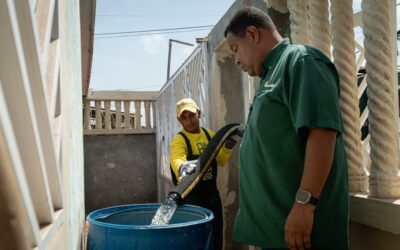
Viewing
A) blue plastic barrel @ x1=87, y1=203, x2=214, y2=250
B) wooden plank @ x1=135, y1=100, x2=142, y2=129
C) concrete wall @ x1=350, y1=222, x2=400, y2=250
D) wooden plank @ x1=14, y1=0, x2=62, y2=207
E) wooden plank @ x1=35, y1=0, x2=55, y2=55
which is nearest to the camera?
wooden plank @ x1=14, y1=0, x2=62, y2=207

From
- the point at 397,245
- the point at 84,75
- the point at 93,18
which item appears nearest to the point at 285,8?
the point at 397,245

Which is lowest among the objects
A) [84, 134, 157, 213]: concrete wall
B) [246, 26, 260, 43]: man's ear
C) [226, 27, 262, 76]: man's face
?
[84, 134, 157, 213]: concrete wall

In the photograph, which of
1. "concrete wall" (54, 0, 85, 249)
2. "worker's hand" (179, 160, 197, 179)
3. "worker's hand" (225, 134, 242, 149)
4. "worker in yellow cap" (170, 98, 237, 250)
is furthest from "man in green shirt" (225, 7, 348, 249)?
"worker in yellow cap" (170, 98, 237, 250)

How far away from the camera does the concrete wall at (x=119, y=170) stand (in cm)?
770

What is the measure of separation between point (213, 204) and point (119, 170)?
16.4 feet

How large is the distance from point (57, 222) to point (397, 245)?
1138 millimetres

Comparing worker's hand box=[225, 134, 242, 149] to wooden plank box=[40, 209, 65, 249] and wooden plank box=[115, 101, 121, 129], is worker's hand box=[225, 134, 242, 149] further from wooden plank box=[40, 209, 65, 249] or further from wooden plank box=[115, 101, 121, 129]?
wooden plank box=[115, 101, 121, 129]

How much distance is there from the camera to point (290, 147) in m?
1.33

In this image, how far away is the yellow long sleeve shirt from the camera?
10.1 feet

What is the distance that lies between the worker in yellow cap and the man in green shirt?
149cm

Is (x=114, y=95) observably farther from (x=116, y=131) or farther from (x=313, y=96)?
(x=313, y=96)

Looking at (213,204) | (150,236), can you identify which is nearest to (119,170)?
(213,204)

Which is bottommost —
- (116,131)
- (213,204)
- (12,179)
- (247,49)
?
(213,204)

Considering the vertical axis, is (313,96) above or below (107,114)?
below
